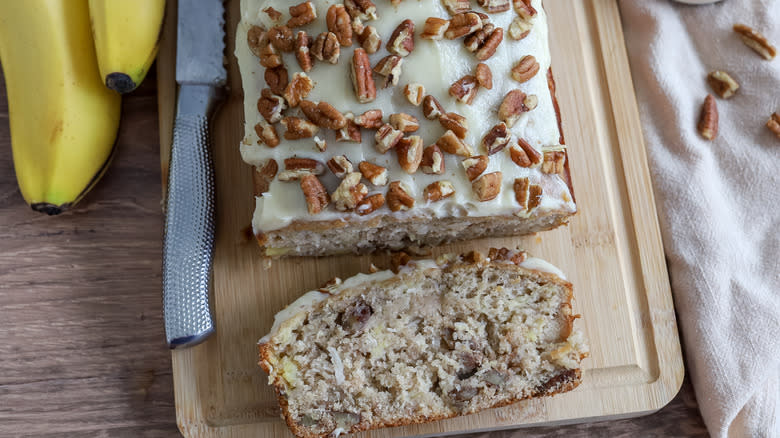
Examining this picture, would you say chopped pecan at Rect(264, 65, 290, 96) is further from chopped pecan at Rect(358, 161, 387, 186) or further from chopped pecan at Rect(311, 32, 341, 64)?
chopped pecan at Rect(358, 161, 387, 186)

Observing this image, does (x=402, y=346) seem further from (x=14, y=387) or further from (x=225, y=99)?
(x=14, y=387)

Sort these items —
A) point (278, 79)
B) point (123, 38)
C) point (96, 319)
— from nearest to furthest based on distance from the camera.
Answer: point (278, 79), point (123, 38), point (96, 319)

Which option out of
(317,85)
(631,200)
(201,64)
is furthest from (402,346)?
(201,64)

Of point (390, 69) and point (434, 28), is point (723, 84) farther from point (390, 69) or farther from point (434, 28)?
point (390, 69)

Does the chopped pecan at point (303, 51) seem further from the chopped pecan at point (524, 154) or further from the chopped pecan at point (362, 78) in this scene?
the chopped pecan at point (524, 154)

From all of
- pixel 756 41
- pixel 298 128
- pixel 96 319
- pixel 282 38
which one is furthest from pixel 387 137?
pixel 756 41

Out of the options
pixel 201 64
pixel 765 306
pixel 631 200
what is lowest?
pixel 765 306

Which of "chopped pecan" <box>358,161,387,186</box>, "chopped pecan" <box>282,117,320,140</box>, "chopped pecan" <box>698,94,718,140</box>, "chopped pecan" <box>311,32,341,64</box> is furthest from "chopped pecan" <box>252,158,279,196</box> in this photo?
"chopped pecan" <box>698,94,718,140</box>
